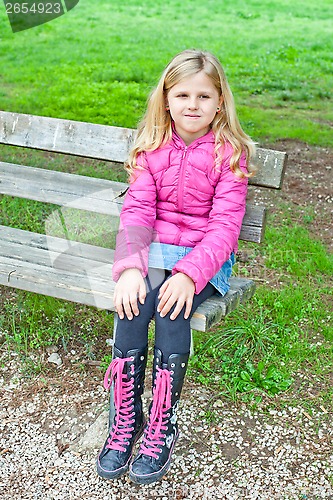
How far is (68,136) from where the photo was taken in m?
3.44

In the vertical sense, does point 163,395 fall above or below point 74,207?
below

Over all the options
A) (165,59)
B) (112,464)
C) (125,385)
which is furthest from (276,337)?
(165,59)

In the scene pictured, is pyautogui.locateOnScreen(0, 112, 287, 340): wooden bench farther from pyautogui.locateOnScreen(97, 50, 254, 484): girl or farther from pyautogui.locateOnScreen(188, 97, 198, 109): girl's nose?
pyautogui.locateOnScreen(188, 97, 198, 109): girl's nose

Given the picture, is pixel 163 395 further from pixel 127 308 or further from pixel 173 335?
pixel 127 308

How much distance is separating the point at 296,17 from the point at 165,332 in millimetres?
13373

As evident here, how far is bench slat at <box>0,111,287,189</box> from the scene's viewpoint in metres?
3.34

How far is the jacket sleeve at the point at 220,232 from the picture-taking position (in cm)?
259

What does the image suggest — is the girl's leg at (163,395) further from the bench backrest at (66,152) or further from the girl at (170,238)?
the bench backrest at (66,152)

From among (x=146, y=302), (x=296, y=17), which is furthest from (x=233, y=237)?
(x=296, y=17)

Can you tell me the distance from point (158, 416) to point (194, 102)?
1285 millimetres

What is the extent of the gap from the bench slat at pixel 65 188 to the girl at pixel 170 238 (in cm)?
46

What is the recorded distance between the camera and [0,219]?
180 inches

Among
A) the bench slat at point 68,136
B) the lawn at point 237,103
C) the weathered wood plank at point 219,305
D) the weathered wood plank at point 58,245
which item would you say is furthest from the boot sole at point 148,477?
the bench slat at point 68,136

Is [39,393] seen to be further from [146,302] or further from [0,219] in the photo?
[0,219]
